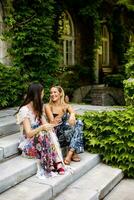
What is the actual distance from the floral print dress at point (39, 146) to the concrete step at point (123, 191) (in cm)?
98

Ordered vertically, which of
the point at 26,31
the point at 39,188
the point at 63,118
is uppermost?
the point at 26,31

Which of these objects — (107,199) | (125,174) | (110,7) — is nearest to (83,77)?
(110,7)

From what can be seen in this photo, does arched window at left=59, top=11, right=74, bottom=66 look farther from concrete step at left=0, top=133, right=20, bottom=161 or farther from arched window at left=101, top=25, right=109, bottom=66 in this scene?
concrete step at left=0, top=133, right=20, bottom=161

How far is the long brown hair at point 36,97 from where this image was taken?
5531mm

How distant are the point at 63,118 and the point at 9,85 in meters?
3.28

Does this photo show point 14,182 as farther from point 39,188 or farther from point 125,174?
point 125,174

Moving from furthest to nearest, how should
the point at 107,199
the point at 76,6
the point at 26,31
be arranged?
1. the point at 76,6
2. the point at 26,31
3. the point at 107,199

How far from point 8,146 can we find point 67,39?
371 inches

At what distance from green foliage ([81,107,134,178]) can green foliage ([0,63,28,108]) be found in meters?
2.98

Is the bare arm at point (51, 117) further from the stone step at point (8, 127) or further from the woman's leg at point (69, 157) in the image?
the stone step at point (8, 127)

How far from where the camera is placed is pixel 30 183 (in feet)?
16.4

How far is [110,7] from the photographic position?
54.7 ft

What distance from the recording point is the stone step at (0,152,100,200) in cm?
460

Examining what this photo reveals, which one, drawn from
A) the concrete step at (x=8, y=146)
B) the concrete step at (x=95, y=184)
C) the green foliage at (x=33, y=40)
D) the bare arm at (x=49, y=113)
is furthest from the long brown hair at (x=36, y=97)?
the green foliage at (x=33, y=40)
